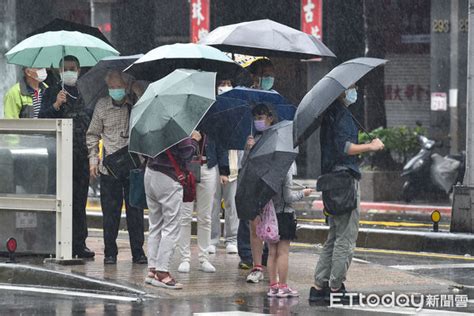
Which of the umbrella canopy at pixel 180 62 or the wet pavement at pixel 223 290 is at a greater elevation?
the umbrella canopy at pixel 180 62

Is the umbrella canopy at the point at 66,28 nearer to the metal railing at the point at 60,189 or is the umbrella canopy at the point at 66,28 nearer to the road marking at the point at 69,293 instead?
the metal railing at the point at 60,189

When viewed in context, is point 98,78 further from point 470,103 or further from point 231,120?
point 470,103

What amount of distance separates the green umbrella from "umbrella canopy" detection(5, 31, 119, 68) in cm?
261

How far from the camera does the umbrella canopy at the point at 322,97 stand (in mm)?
11656

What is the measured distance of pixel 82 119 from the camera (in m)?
14.3

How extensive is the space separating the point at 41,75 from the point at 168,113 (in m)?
3.79

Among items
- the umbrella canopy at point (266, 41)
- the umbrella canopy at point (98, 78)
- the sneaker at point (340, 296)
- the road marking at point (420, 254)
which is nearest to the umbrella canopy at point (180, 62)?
the umbrella canopy at point (98, 78)

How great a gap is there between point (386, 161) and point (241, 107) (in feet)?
43.8

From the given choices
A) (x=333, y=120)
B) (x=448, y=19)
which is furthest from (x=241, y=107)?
(x=448, y=19)

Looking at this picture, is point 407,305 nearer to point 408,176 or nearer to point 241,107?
point 241,107

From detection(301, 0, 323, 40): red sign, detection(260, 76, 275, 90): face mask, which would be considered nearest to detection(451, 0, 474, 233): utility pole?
detection(260, 76, 275, 90): face mask

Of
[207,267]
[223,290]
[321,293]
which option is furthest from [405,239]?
[321,293]

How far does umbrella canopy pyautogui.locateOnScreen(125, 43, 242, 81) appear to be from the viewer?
42.1 ft

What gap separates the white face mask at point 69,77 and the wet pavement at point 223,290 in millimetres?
1910
